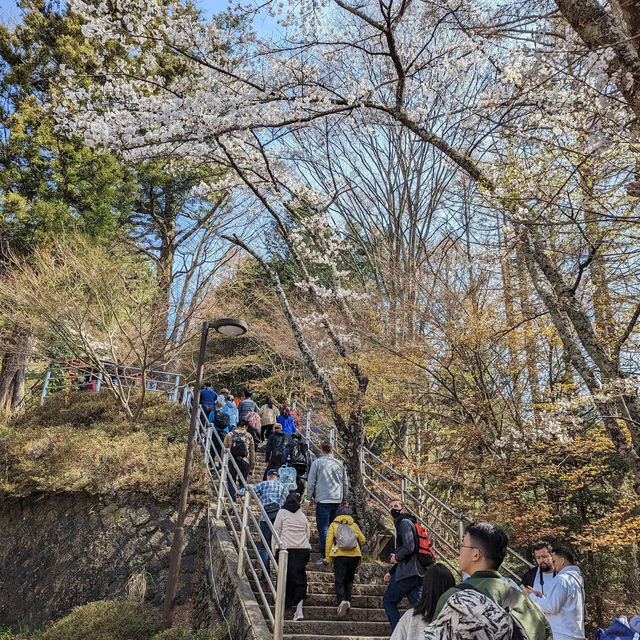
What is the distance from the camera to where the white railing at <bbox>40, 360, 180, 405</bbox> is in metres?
12.5

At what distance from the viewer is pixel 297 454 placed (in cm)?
904

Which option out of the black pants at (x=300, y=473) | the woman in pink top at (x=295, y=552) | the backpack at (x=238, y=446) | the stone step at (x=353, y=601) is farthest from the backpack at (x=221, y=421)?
the woman in pink top at (x=295, y=552)

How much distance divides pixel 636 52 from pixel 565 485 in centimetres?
741

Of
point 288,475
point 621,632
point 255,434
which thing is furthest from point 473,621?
point 255,434

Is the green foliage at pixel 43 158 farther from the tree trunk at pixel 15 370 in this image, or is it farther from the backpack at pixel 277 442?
the backpack at pixel 277 442

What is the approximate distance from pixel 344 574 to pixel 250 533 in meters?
Result: 1.26

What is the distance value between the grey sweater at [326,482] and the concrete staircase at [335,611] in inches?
37.4

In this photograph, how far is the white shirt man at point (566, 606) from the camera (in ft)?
12.8

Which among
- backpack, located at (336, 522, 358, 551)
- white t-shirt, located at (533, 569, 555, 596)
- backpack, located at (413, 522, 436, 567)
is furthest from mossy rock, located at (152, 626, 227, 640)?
white t-shirt, located at (533, 569, 555, 596)

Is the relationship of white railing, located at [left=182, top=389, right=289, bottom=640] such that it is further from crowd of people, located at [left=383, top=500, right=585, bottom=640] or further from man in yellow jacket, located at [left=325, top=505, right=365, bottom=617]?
crowd of people, located at [left=383, top=500, right=585, bottom=640]

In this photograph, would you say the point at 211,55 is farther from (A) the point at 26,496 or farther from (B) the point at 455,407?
(A) the point at 26,496

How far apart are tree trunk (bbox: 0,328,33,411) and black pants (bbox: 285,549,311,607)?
1081cm

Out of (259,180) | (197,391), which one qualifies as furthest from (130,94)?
(197,391)

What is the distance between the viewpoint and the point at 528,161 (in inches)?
262
